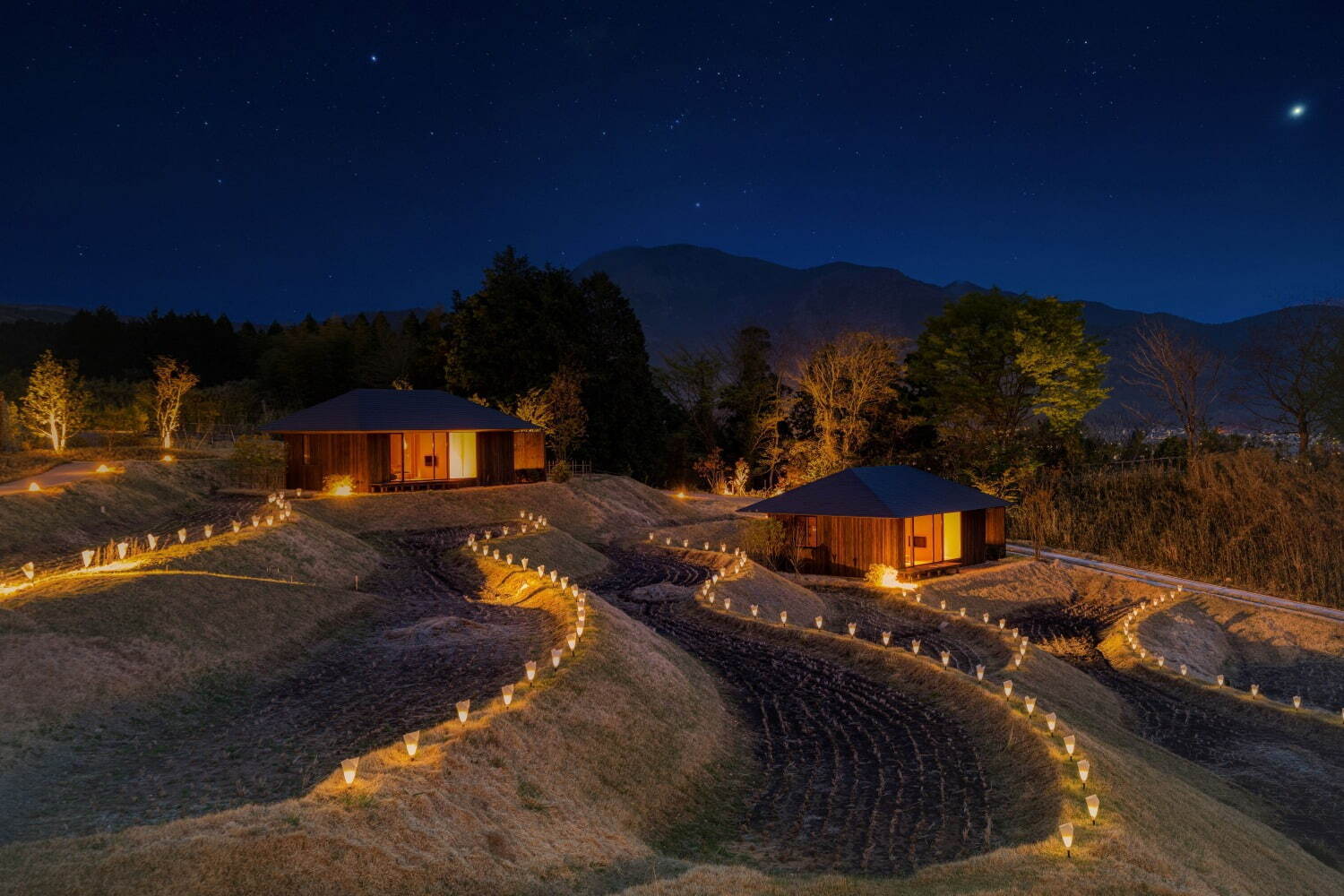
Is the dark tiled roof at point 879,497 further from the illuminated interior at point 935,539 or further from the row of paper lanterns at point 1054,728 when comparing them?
the row of paper lanterns at point 1054,728

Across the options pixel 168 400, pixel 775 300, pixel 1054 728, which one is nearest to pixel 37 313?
pixel 775 300

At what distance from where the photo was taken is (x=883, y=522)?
72.4ft

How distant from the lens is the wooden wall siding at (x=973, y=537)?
2467cm

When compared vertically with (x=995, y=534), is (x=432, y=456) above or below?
above

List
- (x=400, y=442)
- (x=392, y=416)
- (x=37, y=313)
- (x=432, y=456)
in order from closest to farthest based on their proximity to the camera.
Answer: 1. (x=392, y=416)
2. (x=400, y=442)
3. (x=432, y=456)
4. (x=37, y=313)

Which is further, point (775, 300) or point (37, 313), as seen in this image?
point (775, 300)

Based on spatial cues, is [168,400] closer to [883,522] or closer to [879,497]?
[879,497]

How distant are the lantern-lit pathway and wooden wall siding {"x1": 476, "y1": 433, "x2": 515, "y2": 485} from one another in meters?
17.6

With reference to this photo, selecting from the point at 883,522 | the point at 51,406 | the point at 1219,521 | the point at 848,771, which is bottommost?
the point at 848,771

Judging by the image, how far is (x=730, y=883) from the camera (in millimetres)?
5977

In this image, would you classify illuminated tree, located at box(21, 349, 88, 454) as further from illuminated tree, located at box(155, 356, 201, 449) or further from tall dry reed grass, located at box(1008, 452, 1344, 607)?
tall dry reed grass, located at box(1008, 452, 1344, 607)

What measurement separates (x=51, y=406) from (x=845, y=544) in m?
27.3

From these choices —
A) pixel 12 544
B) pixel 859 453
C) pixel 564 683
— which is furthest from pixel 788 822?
pixel 859 453

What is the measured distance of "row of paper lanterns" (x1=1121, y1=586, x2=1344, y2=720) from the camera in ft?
49.7
